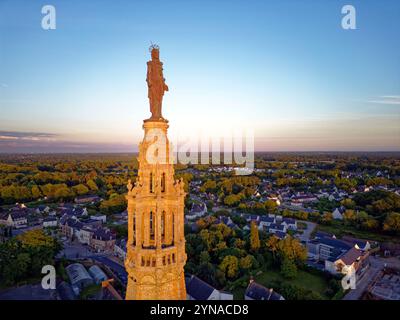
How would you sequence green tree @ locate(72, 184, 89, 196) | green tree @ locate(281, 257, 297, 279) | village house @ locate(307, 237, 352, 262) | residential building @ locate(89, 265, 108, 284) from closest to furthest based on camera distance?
residential building @ locate(89, 265, 108, 284) → green tree @ locate(281, 257, 297, 279) → village house @ locate(307, 237, 352, 262) → green tree @ locate(72, 184, 89, 196)

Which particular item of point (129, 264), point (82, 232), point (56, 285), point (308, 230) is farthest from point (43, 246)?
point (308, 230)

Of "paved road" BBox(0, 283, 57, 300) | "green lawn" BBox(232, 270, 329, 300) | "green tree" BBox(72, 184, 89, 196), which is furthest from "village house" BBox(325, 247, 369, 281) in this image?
"green tree" BBox(72, 184, 89, 196)

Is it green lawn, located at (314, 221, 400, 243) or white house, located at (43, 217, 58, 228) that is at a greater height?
white house, located at (43, 217, 58, 228)

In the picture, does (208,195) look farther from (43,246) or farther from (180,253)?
(180,253)

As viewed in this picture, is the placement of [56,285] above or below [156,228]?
Answer: below

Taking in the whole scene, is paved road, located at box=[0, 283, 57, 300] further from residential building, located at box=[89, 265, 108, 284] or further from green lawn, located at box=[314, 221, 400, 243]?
green lawn, located at box=[314, 221, 400, 243]
